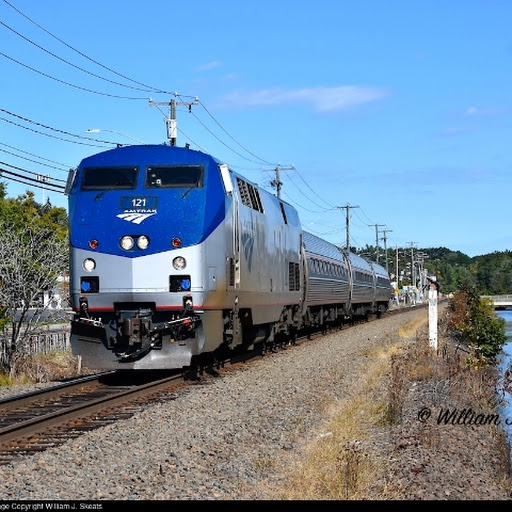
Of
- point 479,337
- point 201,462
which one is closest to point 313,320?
point 479,337

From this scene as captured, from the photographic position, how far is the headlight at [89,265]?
1423cm

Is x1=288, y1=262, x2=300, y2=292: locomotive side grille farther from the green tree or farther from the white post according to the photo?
the green tree

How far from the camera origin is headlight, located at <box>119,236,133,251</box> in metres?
14.1

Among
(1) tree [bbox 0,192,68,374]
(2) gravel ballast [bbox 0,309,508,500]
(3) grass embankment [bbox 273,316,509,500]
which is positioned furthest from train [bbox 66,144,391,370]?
(1) tree [bbox 0,192,68,374]

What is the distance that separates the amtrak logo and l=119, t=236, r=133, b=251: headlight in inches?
11.6

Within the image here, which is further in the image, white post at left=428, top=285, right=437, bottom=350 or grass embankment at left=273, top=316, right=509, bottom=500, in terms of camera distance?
white post at left=428, top=285, right=437, bottom=350

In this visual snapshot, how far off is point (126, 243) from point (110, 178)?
137 centimetres

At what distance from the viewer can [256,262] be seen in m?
17.9

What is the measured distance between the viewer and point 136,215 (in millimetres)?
14281

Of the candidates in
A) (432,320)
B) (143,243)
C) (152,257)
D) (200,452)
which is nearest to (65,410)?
(200,452)

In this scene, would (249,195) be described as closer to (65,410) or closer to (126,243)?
(126,243)

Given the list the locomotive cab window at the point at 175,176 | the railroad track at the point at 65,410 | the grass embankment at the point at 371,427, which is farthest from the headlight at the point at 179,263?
the grass embankment at the point at 371,427

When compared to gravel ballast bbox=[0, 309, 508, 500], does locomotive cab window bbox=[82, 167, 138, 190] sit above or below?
above

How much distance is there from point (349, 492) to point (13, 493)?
→ 2.96 metres
